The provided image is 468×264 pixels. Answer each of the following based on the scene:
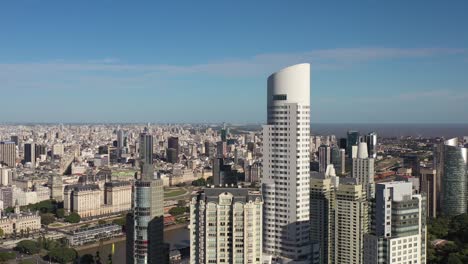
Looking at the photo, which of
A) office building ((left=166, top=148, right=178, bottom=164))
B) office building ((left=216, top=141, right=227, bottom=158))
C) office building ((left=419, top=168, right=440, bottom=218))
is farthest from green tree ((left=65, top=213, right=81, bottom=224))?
office building ((left=216, top=141, right=227, bottom=158))

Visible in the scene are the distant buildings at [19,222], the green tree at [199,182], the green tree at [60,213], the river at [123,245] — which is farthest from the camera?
the green tree at [199,182]

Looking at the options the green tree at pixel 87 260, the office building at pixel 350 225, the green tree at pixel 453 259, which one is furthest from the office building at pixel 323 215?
the green tree at pixel 87 260

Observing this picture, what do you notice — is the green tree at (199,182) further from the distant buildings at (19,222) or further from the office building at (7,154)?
the office building at (7,154)

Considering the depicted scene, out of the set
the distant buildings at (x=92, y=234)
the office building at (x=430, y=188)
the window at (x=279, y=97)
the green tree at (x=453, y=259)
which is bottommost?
the distant buildings at (x=92, y=234)

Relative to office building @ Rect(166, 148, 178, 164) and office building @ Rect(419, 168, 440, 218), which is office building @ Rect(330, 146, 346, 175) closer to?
office building @ Rect(419, 168, 440, 218)

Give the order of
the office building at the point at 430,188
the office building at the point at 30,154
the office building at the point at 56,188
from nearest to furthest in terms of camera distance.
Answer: the office building at the point at 430,188 < the office building at the point at 56,188 < the office building at the point at 30,154

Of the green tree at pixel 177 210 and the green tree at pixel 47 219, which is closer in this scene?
the green tree at pixel 47 219

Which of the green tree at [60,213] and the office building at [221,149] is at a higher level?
the office building at [221,149]
